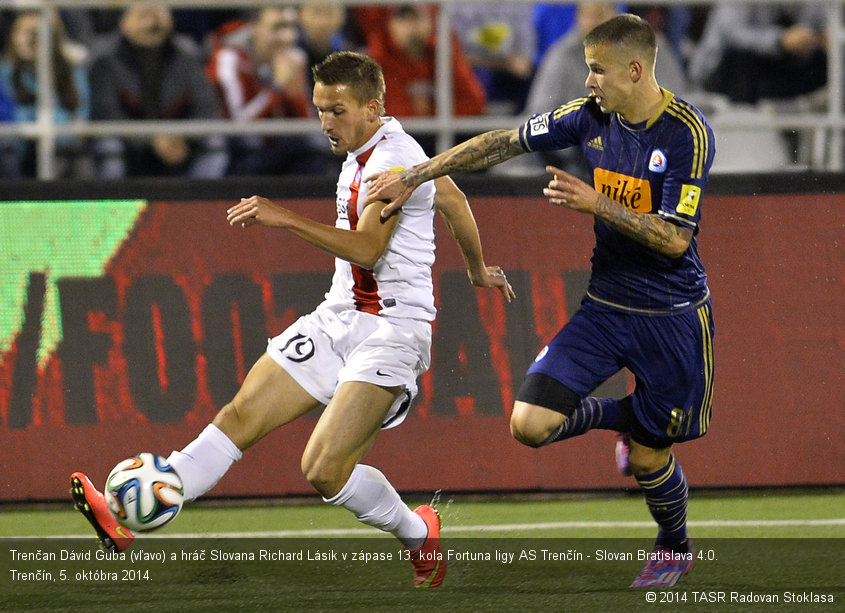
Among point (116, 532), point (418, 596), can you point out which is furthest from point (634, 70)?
point (116, 532)

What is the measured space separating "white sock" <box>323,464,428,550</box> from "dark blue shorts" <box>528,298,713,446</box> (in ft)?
2.50

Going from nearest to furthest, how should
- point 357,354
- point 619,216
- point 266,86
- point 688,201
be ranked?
point 619,216 < point 688,201 < point 357,354 < point 266,86

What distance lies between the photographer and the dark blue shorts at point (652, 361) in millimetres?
5270

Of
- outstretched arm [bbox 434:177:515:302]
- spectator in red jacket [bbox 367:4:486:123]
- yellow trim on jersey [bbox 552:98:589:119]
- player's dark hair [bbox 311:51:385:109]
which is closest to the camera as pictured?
player's dark hair [bbox 311:51:385:109]

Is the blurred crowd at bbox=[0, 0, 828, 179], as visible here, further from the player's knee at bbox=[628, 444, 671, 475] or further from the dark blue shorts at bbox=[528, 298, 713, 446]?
the player's knee at bbox=[628, 444, 671, 475]

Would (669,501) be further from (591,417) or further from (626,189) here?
(626,189)

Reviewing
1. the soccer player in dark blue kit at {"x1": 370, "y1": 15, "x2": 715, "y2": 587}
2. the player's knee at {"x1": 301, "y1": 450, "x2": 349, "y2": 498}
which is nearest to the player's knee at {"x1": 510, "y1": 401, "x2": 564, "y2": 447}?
the soccer player in dark blue kit at {"x1": 370, "y1": 15, "x2": 715, "y2": 587}

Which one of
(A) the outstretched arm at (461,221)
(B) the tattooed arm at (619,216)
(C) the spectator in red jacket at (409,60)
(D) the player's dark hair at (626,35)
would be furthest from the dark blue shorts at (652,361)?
(C) the spectator in red jacket at (409,60)

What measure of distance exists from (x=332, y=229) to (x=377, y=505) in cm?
110

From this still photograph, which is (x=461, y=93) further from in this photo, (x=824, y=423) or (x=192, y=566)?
(x=192, y=566)

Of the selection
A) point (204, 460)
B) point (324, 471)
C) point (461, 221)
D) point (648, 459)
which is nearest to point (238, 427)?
point (204, 460)

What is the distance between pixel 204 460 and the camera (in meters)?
5.19

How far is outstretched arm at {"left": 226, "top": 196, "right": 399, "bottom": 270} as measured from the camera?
482 centimetres

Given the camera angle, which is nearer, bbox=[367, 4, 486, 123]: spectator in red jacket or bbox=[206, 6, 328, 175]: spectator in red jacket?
bbox=[206, 6, 328, 175]: spectator in red jacket
